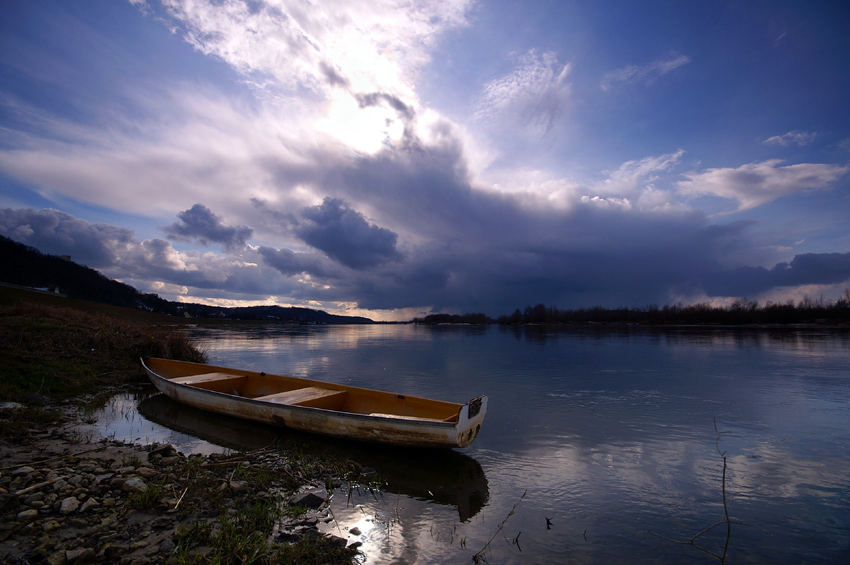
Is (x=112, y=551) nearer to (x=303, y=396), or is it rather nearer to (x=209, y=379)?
(x=303, y=396)

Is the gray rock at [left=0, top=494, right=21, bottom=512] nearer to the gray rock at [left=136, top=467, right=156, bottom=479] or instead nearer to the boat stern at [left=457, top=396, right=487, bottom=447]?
the gray rock at [left=136, top=467, right=156, bottom=479]

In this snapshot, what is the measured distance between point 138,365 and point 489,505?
19.1 metres

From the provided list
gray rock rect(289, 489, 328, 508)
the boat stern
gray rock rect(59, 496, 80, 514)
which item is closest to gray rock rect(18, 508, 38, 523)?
gray rock rect(59, 496, 80, 514)

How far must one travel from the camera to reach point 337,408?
11.3 metres

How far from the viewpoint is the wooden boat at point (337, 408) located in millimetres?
8148

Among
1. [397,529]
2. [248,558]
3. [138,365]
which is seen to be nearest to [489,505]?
[397,529]

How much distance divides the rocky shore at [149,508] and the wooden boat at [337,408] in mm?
1606

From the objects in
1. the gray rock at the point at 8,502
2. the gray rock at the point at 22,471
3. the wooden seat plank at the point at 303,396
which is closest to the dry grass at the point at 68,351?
the gray rock at the point at 22,471

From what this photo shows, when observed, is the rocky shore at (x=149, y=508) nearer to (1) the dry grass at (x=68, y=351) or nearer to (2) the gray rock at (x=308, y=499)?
(2) the gray rock at (x=308, y=499)

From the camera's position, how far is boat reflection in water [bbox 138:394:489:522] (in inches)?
284

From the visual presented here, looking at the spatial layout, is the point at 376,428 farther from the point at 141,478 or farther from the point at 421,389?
the point at 421,389

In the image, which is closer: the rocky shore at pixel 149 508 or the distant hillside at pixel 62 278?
the rocky shore at pixel 149 508

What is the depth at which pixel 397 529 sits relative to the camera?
5.82 m

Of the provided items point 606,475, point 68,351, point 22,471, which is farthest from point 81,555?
point 68,351
